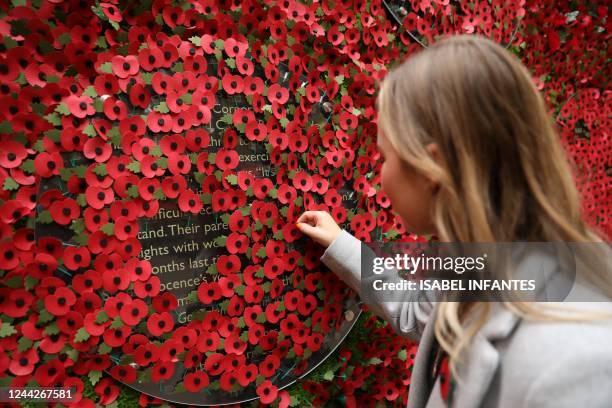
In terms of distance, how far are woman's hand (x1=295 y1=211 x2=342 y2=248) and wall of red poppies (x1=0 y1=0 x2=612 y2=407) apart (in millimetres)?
34

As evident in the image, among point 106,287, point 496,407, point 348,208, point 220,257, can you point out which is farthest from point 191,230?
point 496,407

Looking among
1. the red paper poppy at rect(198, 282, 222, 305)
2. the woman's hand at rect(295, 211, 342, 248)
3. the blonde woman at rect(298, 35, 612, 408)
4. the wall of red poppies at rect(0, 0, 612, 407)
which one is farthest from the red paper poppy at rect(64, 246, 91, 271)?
the blonde woman at rect(298, 35, 612, 408)

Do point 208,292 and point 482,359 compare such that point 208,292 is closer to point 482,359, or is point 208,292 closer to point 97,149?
point 97,149

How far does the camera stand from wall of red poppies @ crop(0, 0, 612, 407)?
76cm

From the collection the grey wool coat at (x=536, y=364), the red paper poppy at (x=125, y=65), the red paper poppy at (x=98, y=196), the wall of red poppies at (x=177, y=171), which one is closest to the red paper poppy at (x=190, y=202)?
the wall of red poppies at (x=177, y=171)

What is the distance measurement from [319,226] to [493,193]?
0.52 meters

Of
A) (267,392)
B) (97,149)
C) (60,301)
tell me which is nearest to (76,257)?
(60,301)

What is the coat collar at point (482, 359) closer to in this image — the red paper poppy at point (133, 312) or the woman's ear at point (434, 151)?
the woman's ear at point (434, 151)

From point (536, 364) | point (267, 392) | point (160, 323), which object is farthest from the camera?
point (267, 392)

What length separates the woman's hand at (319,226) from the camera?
3.50 ft

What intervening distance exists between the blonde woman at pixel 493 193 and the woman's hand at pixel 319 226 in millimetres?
406

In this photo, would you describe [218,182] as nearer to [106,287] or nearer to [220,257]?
[220,257]

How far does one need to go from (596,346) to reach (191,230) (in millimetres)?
752

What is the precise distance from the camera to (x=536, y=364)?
0.56 m
